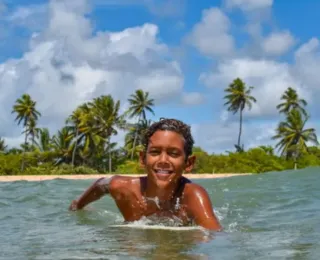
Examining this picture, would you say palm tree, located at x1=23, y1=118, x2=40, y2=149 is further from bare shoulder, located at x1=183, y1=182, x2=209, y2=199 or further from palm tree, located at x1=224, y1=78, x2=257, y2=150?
bare shoulder, located at x1=183, y1=182, x2=209, y2=199

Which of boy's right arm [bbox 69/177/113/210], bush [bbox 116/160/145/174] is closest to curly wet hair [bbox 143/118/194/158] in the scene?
boy's right arm [bbox 69/177/113/210]

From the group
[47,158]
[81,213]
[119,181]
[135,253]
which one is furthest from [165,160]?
[47,158]

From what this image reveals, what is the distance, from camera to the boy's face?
4.71 meters

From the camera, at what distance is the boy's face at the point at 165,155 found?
15.5ft

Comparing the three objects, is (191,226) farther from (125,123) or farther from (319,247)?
(125,123)

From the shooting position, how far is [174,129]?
15.7 ft

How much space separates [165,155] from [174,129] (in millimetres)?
227

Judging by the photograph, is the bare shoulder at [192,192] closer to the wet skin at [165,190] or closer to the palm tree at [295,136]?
the wet skin at [165,190]

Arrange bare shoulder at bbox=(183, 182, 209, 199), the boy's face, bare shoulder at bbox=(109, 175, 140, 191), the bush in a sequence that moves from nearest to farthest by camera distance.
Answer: the boy's face → bare shoulder at bbox=(183, 182, 209, 199) → bare shoulder at bbox=(109, 175, 140, 191) → the bush

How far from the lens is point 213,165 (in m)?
55.1

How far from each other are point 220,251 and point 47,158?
185 ft

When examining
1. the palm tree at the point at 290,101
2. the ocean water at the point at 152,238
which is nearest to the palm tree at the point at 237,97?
the palm tree at the point at 290,101

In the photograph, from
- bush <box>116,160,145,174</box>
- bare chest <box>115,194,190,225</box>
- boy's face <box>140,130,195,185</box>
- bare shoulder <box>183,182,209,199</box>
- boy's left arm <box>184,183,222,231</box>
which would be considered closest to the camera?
boy's face <box>140,130,195,185</box>

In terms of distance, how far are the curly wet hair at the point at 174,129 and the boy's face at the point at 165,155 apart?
0.12 ft
